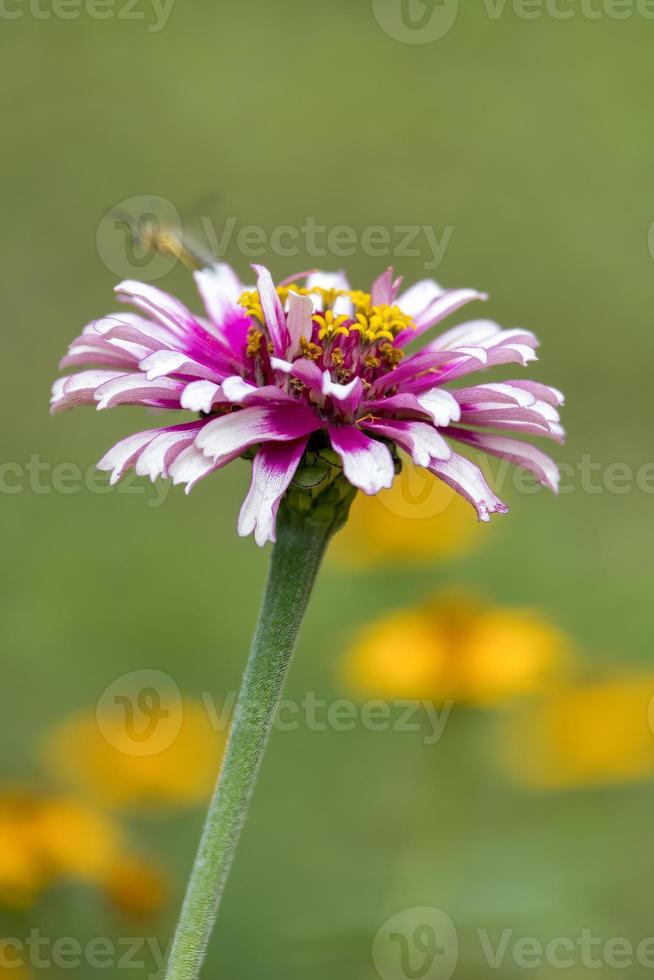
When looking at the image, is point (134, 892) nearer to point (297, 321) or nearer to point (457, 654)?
point (457, 654)

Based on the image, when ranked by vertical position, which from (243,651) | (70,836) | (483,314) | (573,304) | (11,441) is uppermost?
(573,304)

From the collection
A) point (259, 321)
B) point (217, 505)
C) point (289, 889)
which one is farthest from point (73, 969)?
point (217, 505)

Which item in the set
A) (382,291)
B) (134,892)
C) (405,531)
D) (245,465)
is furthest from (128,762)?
(245,465)

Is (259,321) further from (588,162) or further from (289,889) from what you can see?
(588,162)

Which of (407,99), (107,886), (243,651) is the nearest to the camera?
(107,886)

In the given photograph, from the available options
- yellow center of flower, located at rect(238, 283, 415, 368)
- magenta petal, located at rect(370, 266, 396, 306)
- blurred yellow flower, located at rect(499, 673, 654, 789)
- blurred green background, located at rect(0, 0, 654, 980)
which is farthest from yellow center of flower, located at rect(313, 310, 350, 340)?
blurred yellow flower, located at rect(499, 673, 654, 789)

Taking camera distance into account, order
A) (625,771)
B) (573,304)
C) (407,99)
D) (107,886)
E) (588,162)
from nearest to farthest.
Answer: (107,886) < (625,771) < (573,304) < (588,162) < (407,99)

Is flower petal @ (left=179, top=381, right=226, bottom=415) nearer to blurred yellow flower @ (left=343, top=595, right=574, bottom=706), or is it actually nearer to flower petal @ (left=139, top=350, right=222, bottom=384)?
flower petal @ (left=139, top=350, right=222, bottom=384)
